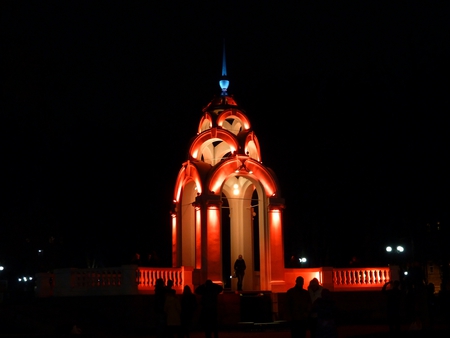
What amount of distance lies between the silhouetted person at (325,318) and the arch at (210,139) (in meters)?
13.5

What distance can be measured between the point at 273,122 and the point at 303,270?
38.9 feet

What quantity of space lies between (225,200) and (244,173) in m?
3.79

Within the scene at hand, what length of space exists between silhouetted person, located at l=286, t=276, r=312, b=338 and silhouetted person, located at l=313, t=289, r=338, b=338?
4.85 ft

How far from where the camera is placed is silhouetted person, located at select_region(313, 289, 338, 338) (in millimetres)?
12492

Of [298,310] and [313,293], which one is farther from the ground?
[313,293]

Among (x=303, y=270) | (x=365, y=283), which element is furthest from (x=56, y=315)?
(x=365, y=283)

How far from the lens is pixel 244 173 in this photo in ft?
83.8

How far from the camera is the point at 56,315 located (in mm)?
21422

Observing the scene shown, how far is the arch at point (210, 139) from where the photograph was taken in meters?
25.8

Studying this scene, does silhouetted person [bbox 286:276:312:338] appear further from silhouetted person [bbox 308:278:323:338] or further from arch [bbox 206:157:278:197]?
arch [bbox 206:157:278:197]

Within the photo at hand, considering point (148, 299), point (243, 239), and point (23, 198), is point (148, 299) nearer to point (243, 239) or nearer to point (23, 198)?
point (243, 239)

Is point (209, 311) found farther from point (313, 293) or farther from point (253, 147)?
point (253, 147)

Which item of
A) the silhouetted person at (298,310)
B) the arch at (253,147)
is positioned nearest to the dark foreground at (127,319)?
the silhouetted person at (298,310)

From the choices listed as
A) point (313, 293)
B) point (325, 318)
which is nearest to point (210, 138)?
point (313, 293)
